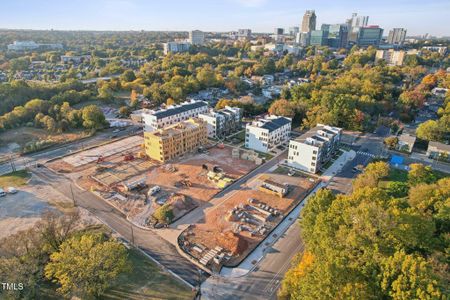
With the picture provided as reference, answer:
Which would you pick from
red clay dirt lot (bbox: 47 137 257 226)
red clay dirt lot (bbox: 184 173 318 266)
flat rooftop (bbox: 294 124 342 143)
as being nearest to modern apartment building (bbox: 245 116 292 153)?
red clay dirt lot (bbox: 47 137 257 226)

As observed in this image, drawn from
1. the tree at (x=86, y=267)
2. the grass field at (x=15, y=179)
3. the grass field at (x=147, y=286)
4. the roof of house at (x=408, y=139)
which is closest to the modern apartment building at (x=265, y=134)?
the roof of house at (x=408, y=139)

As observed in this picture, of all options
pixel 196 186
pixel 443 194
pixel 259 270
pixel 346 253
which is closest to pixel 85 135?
pixel 196 186

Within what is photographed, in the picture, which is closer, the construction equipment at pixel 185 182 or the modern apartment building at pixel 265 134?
the construction equipment at pixel 185 182

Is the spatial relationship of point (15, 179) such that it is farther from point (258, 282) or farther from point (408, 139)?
point (408, 139)

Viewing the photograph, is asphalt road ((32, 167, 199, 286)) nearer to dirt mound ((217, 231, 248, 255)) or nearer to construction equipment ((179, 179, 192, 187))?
dirt mound ((217, 231, 248, 255))

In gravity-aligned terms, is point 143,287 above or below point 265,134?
below

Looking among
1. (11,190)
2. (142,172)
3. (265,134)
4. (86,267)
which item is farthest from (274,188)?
(11,190)

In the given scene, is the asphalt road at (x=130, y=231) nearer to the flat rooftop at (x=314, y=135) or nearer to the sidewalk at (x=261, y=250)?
the sidewalk at (x=261, y=250)
